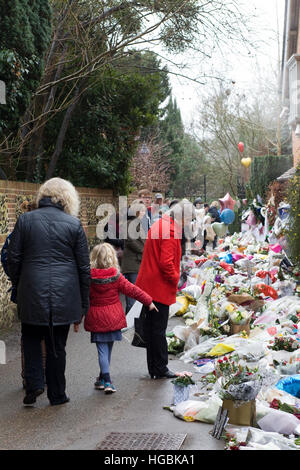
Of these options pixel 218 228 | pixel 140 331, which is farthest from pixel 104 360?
pixel 218 228

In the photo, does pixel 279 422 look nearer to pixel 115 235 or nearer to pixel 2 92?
pixel 115 235

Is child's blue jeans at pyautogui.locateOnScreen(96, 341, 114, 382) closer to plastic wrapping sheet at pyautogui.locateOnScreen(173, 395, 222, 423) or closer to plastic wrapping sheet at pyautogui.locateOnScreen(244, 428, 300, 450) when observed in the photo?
plastic wrapping sheet at pyautogui.locateOnScreen(173, 395, 222, 423)

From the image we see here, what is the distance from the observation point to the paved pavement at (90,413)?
15.4 feet

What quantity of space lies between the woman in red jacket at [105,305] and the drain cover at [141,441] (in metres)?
1.32

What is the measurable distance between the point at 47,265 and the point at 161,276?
1560mm

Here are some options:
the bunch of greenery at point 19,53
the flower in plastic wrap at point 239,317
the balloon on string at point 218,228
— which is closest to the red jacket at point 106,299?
the flower in plastic wrap at point 239,317

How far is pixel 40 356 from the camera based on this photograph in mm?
5527

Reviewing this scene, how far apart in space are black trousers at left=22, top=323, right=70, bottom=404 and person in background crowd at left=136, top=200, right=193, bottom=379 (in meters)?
1.29

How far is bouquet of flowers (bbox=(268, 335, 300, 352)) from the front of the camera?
6691mm

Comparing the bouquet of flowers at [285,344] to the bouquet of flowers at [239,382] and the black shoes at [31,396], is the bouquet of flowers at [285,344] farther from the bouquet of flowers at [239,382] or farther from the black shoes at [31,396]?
the black shoes at [31,396]

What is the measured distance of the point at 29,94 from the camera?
8.98 m

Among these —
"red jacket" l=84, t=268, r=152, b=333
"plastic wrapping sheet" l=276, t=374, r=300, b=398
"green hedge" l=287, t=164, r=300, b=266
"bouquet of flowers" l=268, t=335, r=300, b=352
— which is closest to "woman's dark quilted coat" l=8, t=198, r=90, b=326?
"red jacket" l=84, t=268, r=152, b=333

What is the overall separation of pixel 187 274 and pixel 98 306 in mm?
6702
